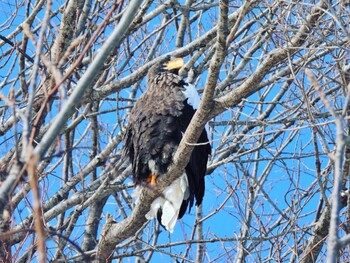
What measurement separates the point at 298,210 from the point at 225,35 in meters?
2.20

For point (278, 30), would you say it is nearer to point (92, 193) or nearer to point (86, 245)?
point (92, 193)

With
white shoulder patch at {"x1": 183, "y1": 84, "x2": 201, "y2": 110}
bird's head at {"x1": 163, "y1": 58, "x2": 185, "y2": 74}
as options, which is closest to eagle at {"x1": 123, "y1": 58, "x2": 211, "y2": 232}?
white shoulder patch at {"x1": 183, "y1": 84, "x2": 201, "y2": 110}

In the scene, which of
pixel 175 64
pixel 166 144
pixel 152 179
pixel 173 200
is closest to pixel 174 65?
pixel 175 64

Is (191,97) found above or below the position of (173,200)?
above

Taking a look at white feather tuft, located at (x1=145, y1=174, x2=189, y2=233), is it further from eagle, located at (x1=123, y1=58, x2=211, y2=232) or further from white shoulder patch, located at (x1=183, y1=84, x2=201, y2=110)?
white shoulder patch, located at (x1=183, y1=84, x2=201, y2=110)

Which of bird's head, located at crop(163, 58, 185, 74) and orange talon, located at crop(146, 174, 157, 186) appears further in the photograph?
bird's head, located at crop(163, 58, 185, 74)

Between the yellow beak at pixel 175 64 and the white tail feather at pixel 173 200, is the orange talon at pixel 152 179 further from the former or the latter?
the yellow beak at pixel 175 64

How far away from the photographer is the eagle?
506cm

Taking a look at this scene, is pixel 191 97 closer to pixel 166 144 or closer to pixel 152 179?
pixel 166 144

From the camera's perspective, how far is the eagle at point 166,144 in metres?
5.06

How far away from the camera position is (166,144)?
5.13m

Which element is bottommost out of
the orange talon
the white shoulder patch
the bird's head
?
the orange talon

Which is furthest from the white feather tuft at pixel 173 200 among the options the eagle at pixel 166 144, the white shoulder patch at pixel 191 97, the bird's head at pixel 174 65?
the bird's head at pixel 174 65

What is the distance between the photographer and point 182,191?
5.07 metres
